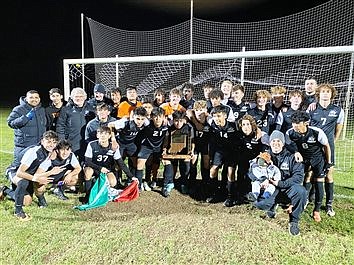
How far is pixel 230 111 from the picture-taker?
15.0ft

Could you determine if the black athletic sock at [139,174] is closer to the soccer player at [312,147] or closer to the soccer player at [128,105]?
the soccer player at [128,105]

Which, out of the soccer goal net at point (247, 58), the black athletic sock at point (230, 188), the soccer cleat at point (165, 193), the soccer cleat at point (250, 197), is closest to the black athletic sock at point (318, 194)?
the soccer cleat at point (250, 197)

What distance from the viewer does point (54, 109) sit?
502 centimetres

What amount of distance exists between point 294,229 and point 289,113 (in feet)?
4.50

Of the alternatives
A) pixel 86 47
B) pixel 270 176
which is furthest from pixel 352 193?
pixel 86 47

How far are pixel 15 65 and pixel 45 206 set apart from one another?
19.2 m

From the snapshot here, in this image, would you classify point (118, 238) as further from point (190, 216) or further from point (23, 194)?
point (23, 194)

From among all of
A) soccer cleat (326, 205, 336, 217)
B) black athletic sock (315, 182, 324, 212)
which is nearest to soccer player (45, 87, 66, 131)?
black athletic sock (315, 182, 324, 212)

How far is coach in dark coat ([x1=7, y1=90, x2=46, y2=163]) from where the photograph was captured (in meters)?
4.65

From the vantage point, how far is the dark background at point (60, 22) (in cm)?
1567

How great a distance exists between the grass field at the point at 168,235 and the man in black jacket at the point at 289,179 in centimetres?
18

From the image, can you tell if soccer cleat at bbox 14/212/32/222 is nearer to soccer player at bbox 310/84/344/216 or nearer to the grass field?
the grass field

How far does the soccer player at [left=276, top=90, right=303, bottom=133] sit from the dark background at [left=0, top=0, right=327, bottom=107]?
37.4ft

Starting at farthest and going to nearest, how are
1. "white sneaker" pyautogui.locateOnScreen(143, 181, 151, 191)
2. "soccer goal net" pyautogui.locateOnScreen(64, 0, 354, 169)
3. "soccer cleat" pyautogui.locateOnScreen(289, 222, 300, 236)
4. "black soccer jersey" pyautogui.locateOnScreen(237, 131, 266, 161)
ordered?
"soccer goal net" pyautogui.locateOnScreen(64, 0, 354, 169) < "white sneaker" pyautogui.locateOnScreen(143, 181, 151, 191) < "black soccer jersey" pyautogui.locateOnScreen(237, 131, 266, 161) < "soccer cleat" pyautogui.locateOnScreen(289, 222, 300, 236)
